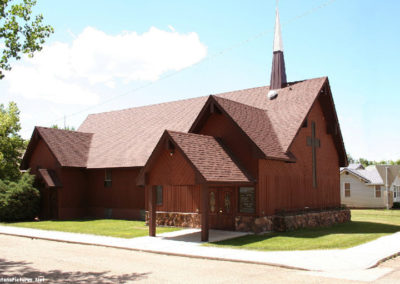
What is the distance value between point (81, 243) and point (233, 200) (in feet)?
26.1

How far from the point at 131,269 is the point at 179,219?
11643 mm

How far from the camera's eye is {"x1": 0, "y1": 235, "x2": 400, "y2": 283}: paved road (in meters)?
11.1

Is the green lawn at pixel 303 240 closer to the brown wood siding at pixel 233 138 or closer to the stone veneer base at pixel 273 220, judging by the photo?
the stone veneer base at pixel 273 220

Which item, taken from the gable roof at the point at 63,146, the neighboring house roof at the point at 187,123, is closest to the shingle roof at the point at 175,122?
the neighboring house roof at the point at 187,123

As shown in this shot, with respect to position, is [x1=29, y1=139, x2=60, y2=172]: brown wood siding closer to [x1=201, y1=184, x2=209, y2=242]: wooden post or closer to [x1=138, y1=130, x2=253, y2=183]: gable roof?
[x1=138, y1=130, x2=253, y2=183]: gable roof

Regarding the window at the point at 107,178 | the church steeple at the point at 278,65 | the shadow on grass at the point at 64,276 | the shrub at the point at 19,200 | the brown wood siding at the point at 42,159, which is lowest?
the shadow on grass at the point at 64,276

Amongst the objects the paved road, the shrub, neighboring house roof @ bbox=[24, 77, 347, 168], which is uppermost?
neighboring house roof @ bbox=[24, 77, 347, 168]

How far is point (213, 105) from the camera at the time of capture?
22516mm

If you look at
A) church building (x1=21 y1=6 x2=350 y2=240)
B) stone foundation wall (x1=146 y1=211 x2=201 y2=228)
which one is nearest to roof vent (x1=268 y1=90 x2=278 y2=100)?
church building (x1=21 y1=6 x2=350 y2=240)

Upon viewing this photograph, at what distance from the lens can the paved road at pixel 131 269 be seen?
1114 centimetres

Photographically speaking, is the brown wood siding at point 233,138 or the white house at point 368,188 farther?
the white house at point 368,188

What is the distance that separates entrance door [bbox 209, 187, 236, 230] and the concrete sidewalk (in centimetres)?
88

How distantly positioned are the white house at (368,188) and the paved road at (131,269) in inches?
1542

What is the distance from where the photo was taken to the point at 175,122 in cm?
3003
